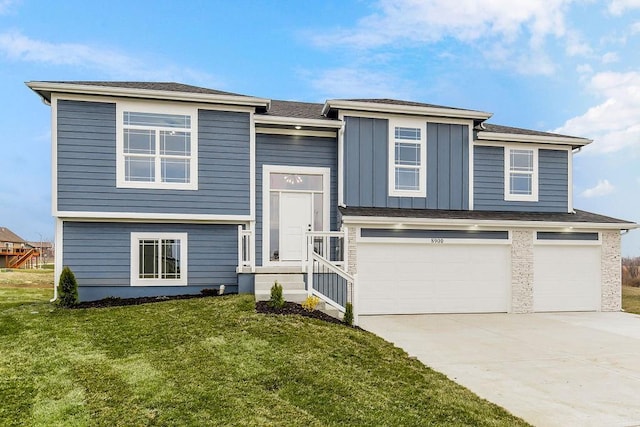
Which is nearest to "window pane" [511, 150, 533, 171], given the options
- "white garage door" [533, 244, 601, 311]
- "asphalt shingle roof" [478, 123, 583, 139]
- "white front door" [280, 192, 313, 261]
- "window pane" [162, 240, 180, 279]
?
"asphalt shingle roof" [478, 123, 583, 139]

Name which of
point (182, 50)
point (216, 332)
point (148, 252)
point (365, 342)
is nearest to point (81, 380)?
point (216, 332)

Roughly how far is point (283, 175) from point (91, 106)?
500 cm

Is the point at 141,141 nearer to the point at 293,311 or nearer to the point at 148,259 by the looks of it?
the point at 148,259

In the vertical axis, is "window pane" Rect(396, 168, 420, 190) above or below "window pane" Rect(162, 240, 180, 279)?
above

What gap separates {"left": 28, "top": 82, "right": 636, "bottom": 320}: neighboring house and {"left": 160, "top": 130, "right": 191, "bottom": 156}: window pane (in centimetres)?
3

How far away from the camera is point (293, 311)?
8055 millimetres

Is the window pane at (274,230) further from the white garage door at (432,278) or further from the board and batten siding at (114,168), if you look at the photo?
the white garage door at (432,278)

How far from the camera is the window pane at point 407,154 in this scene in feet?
39.7

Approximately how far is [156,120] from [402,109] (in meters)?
6.48

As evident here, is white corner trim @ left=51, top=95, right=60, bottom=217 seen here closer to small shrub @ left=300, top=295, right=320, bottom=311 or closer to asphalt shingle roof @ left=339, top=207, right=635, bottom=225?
small shrub @ left=300, top=295, right=320, bottom=311

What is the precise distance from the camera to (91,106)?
1030 centimetres

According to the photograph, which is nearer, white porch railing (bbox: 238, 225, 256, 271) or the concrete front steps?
the concrete front steps

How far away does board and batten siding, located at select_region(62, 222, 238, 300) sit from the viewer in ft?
34.4

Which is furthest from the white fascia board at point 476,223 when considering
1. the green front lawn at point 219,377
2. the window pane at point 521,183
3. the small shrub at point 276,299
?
the green front lawn at point 219,377
